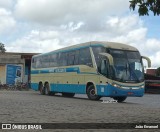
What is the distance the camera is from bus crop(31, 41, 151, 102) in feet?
71.8

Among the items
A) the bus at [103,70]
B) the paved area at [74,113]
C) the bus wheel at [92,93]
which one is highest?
the bus at [103,70]

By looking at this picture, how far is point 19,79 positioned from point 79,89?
2473 cm

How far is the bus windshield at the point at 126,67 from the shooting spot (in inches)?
863

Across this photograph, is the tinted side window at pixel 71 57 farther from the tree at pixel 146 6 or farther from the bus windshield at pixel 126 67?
the tree at pixel 146 6

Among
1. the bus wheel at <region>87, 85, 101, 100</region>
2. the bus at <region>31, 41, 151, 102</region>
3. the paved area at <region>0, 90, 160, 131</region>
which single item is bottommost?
the paved area at <region>0, 90, 160, 131</region>

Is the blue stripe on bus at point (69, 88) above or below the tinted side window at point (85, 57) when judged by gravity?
below

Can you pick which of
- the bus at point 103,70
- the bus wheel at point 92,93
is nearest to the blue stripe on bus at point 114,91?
the bus at point 103,70

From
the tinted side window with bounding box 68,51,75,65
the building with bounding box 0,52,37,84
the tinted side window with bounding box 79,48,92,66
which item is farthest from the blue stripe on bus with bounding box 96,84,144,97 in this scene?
the building with bounding box 0,52,37,84

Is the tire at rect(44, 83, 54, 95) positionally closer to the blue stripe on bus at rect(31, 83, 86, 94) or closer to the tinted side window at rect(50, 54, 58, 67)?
the blue stripe on bus at rect(31, 83, 86, 94)

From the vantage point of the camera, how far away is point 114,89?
21.8 metres

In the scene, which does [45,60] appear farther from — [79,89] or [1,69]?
[1,69]

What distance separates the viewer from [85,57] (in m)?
24.0

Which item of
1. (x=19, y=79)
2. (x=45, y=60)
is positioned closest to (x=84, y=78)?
(x=45, y=60)

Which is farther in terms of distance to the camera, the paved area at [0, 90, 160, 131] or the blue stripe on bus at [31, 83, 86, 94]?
the blue stripe on bus at [31, 83, 86, 94]
